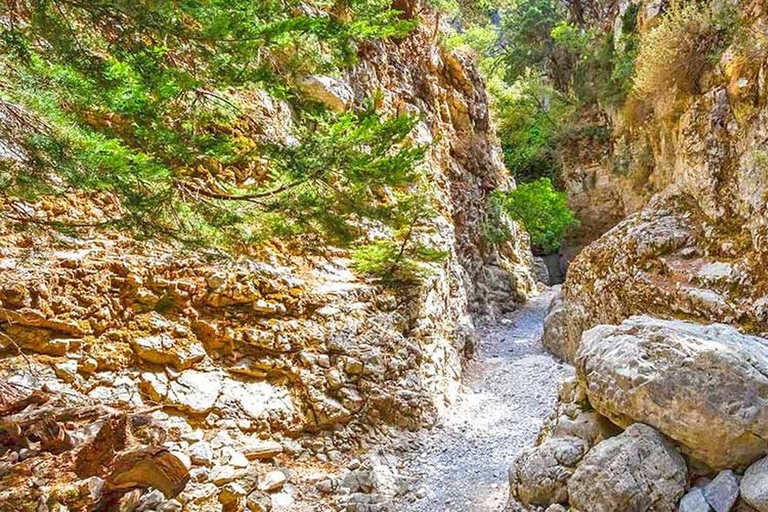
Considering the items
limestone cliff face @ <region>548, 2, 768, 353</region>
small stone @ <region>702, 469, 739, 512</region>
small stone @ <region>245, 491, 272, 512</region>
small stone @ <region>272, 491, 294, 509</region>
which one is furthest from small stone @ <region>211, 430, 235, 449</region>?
limestone cliff face @ <region>548, 2, 768, 353</region>

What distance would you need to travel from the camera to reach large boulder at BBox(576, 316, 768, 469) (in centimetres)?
314

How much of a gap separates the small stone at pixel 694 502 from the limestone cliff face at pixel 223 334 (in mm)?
3717

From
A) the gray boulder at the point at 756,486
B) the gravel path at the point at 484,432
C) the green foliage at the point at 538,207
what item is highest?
the green foliage at the point at 538,207

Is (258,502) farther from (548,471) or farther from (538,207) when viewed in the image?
(538,207)

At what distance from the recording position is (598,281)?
329 inches

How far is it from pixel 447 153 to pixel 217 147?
10.3 m

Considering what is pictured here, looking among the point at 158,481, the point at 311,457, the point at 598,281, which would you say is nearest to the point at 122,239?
the point at 158,481

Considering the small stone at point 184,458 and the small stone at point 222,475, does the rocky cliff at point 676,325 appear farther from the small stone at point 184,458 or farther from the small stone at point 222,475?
the small stone at point 184,458

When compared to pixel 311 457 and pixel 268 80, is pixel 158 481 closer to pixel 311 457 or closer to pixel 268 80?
pixel 311 457

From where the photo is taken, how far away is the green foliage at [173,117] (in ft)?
8.97

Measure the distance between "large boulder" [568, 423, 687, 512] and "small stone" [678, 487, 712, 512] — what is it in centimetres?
4

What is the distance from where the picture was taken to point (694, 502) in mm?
3070

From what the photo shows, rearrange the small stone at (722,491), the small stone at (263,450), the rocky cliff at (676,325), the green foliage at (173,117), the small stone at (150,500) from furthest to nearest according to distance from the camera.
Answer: the small stone at (263,450) → the small stone at (150,500) → the rocky cliff at (676,325) → the small stone at (722,491) → the green foliage at (173,117)

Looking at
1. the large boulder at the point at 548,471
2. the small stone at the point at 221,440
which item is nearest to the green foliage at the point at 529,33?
the large boulder at the point at 548,471
